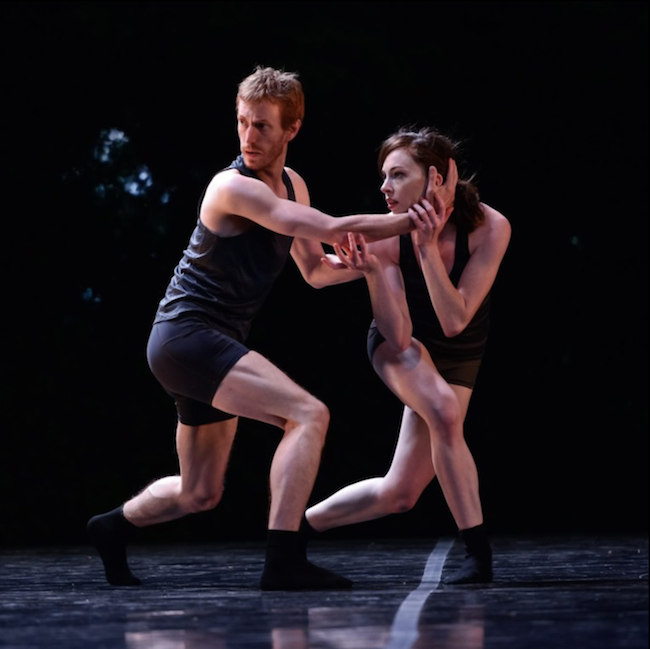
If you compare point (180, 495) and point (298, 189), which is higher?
point (298, 189)

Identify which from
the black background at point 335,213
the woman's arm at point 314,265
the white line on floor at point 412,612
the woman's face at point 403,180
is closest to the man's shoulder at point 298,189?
the woman's arm at point 314,265

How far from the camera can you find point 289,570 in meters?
3.12

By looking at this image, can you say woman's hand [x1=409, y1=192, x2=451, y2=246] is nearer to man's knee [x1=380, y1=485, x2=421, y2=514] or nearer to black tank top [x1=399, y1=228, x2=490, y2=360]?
black tank top [x1=399, y1=228, x2=490, y2=360]

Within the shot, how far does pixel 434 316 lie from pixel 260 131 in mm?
705

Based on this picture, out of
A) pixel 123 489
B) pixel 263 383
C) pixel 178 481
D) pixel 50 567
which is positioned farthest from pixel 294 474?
pixel 123 489

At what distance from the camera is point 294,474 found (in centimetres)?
313

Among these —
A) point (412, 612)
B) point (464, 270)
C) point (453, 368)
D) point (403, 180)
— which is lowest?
point (412, 612)

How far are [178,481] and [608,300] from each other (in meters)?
3.89

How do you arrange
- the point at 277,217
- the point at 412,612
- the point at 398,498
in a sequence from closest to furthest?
the point at 412,612 < the point at 277,217 < the point at 398,498

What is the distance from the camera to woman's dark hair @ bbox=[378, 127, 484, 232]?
349 centimetres

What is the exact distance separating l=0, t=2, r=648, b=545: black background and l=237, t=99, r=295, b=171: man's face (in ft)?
9.94

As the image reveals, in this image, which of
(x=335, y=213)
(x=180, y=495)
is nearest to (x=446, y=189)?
(x=180, y=495)

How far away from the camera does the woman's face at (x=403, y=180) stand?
3494mm

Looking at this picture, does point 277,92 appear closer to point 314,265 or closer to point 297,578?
point 314,265
